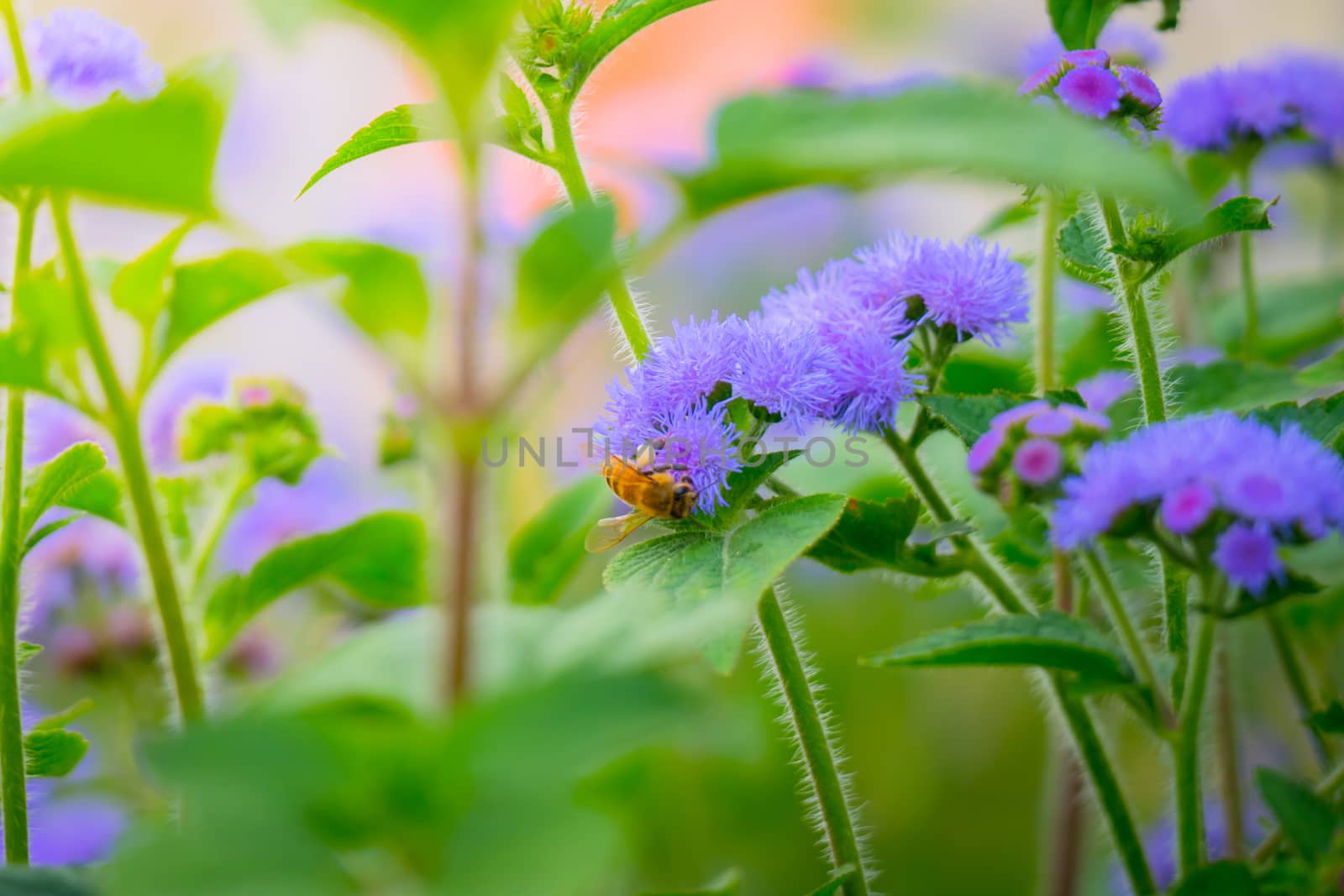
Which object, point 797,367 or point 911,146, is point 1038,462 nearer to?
point 797,367

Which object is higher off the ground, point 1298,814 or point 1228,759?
point 1298,814

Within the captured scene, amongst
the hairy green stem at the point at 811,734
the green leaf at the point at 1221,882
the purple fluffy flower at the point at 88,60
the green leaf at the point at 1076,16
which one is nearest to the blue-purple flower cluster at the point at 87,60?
the purple fluffy flower at the point at 88,60

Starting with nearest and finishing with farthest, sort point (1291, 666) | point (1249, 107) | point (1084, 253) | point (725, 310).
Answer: point (1084, 253) < point (1291, 666) < point (1249, 107) < point (725, 310)

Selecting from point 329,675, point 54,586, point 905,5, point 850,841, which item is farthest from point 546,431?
point 905,5

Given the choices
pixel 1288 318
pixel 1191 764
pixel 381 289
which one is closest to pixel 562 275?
pixel 381 289

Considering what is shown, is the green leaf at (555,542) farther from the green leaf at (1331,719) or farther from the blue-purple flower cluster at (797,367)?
the green leaf at (1331,719)

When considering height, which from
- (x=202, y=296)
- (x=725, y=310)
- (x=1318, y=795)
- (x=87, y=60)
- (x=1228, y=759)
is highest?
(x=87, y=60)
